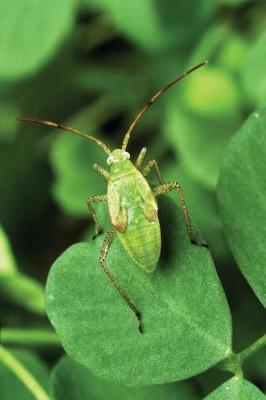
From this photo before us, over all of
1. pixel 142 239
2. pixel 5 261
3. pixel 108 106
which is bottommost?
pixel 5 261

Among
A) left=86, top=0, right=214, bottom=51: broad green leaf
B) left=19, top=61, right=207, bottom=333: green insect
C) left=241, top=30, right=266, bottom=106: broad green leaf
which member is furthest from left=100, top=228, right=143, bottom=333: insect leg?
left=86, top=0, right=214, bottom=51: broad green leaf

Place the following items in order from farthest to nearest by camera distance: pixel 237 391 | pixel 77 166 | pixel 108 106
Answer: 1. pixel 108 106
2. pixel 77 166
3. pixel 237 391

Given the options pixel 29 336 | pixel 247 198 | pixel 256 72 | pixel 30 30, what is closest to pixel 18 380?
pixel 29 336

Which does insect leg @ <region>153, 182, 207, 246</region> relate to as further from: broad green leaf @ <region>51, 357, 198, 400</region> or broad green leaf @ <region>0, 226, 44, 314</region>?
broad green leaf @ <region>0, 226, 44, 314</region>

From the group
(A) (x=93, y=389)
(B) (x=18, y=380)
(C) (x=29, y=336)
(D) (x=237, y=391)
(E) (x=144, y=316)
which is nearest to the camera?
(D) (x=237, y=391)

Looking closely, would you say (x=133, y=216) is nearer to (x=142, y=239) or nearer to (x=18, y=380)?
(x=142, y=239)

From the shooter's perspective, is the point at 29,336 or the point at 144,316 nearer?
the point at 144,316

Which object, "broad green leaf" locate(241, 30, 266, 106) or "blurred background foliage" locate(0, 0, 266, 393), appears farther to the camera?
"blurred background foliage" locate(0, 0, 266, 393)

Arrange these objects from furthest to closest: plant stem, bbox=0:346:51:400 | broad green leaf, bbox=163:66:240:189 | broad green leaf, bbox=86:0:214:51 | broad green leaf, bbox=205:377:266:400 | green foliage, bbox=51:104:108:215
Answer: green foliage, bbox=51:104:108:215, broad green leaf, bbox=86:0:214:51, broad green leaf, bbox=163:66:240:189, plant stem, bbox=0:346:51:400, broad green leaf, bbox=205:377:266:400
